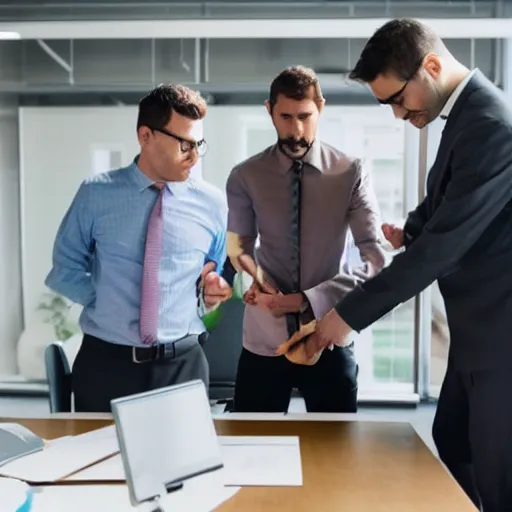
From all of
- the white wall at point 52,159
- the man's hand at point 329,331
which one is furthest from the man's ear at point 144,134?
the white wall at point 52,159

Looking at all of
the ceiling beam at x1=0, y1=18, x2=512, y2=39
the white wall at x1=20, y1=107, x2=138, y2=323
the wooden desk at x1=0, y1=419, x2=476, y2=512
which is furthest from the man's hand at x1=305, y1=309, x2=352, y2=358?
the white wall at x1=20, y1=107, x2=138, y2=323

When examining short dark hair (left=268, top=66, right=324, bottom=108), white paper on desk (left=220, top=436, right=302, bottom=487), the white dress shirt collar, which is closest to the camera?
white paper on desk (left=220, top=436, right=302, bottom=487)

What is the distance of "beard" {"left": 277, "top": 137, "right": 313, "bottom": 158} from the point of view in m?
2.09

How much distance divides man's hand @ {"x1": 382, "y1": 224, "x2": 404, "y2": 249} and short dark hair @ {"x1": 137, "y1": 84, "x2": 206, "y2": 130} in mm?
722

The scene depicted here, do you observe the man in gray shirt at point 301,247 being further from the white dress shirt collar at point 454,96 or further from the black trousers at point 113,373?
the white dress shirt collar at point 454,96

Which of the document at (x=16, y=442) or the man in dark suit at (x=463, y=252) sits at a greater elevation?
the man in dark suit at (x=463, y=252)

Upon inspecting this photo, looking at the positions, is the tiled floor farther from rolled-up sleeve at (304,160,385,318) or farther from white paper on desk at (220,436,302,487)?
white paper on desk at (220,436,302,487)

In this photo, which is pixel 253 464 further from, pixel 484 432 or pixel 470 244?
pixel 470 244

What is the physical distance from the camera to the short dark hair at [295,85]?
204 centimetres

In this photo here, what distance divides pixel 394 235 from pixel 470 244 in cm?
41

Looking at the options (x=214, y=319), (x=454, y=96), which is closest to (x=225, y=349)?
(x=214, y=319)

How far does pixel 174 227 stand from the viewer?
7.20ft

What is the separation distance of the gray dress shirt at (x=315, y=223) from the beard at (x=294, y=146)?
1.0 inches

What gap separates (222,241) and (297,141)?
48cm
